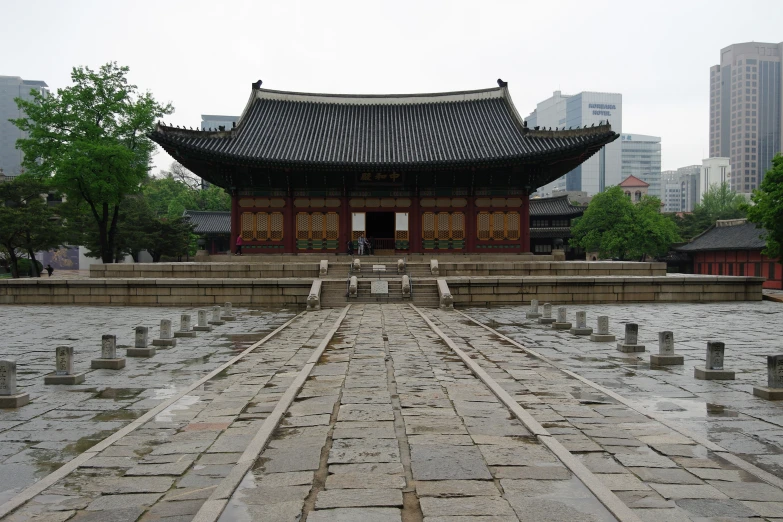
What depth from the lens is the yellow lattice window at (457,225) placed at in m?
29.8

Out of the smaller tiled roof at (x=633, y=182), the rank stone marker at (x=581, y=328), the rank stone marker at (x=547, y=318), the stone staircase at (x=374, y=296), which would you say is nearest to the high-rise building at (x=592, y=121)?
the smaller tiled roof at (x=633, y=182)

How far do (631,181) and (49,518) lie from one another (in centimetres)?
10283

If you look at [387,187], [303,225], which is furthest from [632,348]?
[303,225]

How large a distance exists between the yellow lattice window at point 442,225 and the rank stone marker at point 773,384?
23.0m

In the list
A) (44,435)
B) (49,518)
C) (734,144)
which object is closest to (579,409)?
(49,518)

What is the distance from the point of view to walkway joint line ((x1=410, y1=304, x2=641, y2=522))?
371 cm

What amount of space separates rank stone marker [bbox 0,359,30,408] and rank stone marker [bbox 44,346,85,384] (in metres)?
1.00

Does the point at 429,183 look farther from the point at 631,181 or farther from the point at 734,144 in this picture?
the point at 734,144

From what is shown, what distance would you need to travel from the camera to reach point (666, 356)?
902 centimetres

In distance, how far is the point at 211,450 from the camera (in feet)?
16.4

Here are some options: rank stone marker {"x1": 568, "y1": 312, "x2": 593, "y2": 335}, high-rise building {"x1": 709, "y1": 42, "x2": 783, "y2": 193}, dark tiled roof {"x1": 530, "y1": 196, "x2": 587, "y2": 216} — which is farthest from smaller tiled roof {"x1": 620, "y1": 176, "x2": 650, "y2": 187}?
rank stone marker {"x1": 568, "y1": 312, "x2": 593, "y2": 335}

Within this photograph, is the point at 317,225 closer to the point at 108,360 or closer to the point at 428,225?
the point at 428,225

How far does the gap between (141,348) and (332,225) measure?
20.1 meters

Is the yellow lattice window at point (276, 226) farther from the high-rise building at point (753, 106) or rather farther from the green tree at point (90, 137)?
the high-rise building at point (753, 106)
